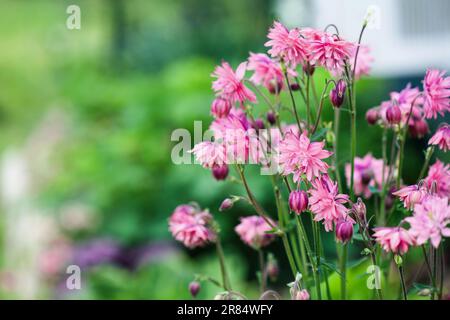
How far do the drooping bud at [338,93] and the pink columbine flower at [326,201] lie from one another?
17cm

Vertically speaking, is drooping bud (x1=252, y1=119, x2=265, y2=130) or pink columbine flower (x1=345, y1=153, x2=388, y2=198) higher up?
drooping bud (x1=252, y1=119, x2=265, y2=130)

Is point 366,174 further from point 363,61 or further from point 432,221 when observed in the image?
→ point 432,221

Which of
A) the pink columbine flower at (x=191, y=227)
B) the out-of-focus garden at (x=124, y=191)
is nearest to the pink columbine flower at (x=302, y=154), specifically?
the pink columbine flower at (x=191, y=227)

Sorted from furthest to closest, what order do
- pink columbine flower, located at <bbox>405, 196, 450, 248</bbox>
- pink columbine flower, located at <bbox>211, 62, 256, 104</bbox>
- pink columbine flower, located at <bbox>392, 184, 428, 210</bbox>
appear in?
1. pink columbine flower, located at <bbox>211, 62, 256, 104</bbox>
2. pink columbine flower, located at <bbox>392, 184, 428, 210</bbox>
3. pink columbine flower, located at <bbox>405, 196, 450, 248</bbox>

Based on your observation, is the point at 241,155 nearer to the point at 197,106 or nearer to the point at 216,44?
the point at 197,106

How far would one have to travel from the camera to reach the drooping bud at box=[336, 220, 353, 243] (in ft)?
4.14

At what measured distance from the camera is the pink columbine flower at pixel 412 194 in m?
1.28

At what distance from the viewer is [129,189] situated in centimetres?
437

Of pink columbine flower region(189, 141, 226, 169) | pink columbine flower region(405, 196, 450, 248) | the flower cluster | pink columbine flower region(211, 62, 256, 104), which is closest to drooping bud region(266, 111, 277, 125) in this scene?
the flower cluster

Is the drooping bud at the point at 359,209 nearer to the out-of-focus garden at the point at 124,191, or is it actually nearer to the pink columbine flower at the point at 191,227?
the pink columbine flower at the point at 191,227

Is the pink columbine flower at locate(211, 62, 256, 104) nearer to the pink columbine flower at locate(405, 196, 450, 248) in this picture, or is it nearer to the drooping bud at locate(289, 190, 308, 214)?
the drooping bud at locate(289, 190, 308, 214)

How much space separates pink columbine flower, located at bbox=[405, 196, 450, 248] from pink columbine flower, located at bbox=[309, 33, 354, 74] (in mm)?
315
